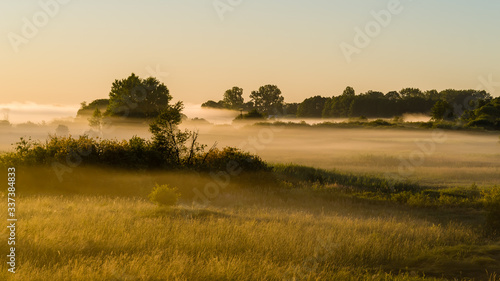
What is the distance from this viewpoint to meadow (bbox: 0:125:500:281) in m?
13.2

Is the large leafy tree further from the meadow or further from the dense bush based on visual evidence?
the meadow

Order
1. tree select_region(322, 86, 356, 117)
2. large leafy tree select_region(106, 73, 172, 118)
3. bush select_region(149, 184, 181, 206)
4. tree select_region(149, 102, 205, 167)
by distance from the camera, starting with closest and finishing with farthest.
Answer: bush select_region(149, 184, 181, 206) → tree select_region(149, 102, 205, 167) → large leafy tree select_region(106, 73, 172, 118) → tree select_region(322, 86, 356, 117)

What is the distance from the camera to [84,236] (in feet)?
52.2

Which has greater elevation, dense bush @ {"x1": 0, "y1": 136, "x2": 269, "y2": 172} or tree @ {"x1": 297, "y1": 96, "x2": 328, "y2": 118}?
tree @ {"x1": 297, "y1": 96, "x2": 328, "y2": 118}

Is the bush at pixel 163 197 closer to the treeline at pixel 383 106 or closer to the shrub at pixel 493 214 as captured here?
the shrub at pixel 493 214

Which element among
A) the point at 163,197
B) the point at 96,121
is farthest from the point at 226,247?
the point at 96,121

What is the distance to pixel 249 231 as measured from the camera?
1805 cm

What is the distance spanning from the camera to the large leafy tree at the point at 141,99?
202ft

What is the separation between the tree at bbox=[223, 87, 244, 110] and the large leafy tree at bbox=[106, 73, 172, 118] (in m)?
35.3

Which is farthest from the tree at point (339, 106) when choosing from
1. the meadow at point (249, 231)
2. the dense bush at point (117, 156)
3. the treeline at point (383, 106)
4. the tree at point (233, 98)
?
the dense bush at point (117, 156)

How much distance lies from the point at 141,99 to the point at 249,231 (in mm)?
46985

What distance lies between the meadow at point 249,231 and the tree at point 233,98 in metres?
60.4

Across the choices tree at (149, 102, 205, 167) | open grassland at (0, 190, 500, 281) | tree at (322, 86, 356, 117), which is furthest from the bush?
tree at (322, 86, 356, 117)

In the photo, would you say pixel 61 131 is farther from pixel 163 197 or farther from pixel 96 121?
pixel 163 197
